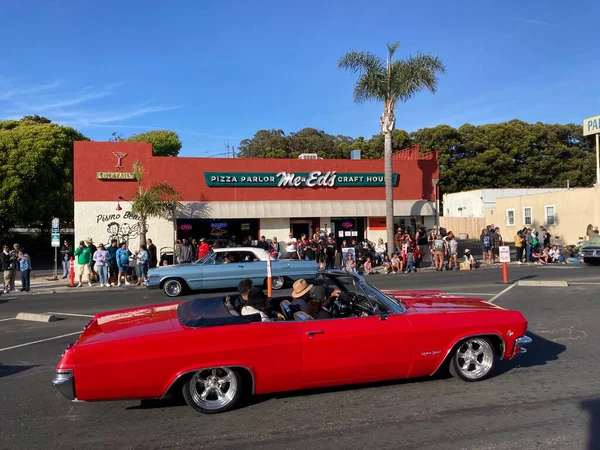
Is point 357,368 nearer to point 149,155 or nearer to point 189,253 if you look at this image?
point 189,253

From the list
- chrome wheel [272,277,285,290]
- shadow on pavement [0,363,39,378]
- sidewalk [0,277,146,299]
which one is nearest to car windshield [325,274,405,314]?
shadow on pavement [0,363,39,378]

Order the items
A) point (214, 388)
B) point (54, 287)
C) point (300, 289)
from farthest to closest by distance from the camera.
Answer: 1. point (54, 287)
2. point (300, 289)
3. point (214, 388)

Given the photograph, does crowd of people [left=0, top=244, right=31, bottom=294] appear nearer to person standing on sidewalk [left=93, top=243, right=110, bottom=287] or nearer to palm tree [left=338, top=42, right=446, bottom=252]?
person standing on sidewalk [left=93, top=243, right=110, bottom=287]

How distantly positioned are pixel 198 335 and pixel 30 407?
6.56ft

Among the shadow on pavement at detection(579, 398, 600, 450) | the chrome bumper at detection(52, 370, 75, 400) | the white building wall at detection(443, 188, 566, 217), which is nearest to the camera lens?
the shadow on pavement at detection(579, 398, 600, 450)

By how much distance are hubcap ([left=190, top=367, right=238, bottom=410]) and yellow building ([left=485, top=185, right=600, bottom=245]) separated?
27.4 meters

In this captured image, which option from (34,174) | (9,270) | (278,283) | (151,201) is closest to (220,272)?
(278,283)

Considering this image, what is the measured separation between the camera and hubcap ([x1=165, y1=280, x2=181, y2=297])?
46.1 feet

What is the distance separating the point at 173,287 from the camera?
14.1 m

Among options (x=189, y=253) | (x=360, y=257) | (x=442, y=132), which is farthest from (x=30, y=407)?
(x=442, y=132)

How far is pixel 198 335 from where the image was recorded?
15.2ft

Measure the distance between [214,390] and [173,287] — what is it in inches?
384

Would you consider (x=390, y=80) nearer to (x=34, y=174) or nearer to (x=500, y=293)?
(x=500, y=293)

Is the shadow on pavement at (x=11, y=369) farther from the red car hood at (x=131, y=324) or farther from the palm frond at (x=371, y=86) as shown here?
the palm frond at (x=371, y=86)
